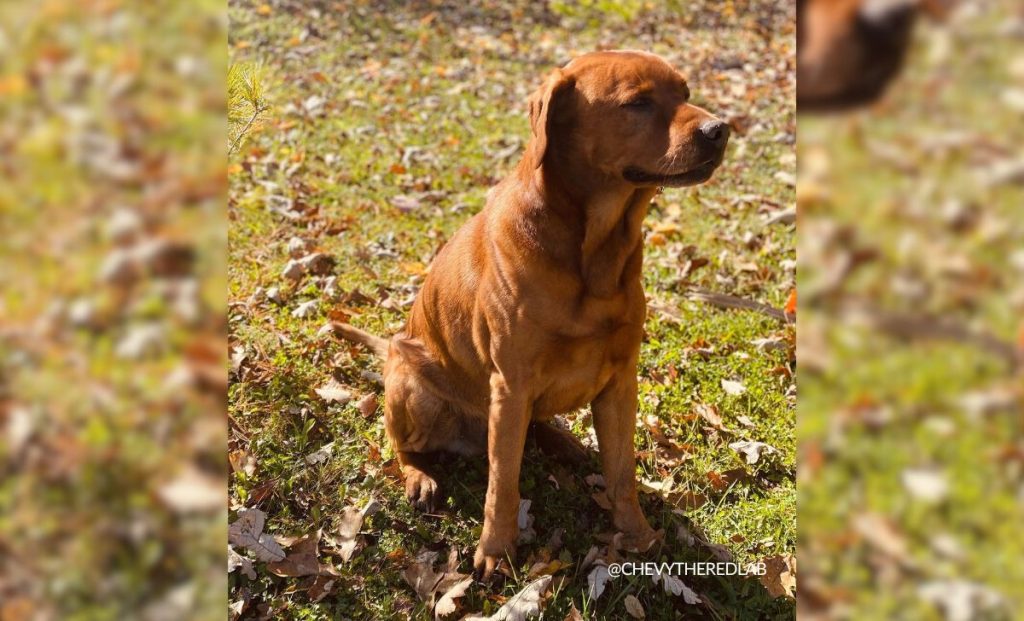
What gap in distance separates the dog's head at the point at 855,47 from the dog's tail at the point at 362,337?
361cm

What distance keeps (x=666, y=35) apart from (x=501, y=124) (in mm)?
3517

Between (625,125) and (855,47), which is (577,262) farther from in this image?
(855,47)

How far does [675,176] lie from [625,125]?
0.78 feet

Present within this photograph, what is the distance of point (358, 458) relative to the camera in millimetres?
3527

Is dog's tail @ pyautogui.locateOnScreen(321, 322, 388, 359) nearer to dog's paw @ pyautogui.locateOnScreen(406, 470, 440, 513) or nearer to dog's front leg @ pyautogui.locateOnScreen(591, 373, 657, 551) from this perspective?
dog's paw @ pyautogui.locateOnScreen(406, 470, 440, 513)

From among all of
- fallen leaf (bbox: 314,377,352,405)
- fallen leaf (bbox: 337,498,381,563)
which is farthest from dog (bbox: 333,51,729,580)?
fallen leaf (bbox: 314,377,352,405)

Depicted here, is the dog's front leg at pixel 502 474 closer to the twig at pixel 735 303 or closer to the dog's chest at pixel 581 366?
the dog's chest at pixel 581 366

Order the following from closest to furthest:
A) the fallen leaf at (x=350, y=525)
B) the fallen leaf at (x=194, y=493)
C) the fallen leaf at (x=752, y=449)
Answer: the fallen leaf at (x=194, y=493)
the fallen leaf at (x=350, y=525)
the fallen leaf at (x=752, y=449)

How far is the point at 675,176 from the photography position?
8.46ft

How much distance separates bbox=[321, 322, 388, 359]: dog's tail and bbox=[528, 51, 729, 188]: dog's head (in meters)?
1.75

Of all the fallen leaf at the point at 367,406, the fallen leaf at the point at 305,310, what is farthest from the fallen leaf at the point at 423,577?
the fallen leaf at the point at 305,310

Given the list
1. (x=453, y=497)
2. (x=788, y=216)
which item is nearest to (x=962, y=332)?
(x=453, y=497)

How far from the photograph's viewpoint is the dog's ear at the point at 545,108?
101 inches

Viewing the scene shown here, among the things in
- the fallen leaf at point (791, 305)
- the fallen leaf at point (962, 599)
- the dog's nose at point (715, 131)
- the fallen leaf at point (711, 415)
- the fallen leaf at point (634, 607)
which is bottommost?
the fallen leaf at point (634, 607)
